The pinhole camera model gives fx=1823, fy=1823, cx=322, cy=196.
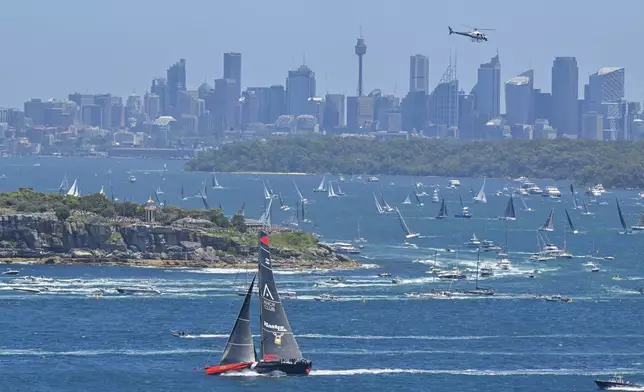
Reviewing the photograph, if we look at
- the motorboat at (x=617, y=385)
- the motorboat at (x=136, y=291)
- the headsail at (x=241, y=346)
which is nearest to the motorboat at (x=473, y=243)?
the motorboat at (x=136, y=291)

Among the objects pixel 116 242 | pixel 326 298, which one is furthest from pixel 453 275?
pixel 116 242

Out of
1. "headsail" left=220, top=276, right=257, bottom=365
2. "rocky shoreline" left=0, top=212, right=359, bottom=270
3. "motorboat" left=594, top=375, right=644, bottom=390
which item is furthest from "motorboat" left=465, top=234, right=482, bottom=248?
"headsail" left=220, top=276, right=257, bottom=365

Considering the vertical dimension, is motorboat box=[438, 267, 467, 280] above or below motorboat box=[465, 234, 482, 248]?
below

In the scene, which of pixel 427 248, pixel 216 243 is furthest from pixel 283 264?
pixel 427 248

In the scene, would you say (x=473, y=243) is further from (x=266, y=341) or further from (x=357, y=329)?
(x=266, y=341)

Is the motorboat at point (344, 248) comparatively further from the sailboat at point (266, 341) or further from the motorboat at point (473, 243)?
the sailboat at point (266, 341)

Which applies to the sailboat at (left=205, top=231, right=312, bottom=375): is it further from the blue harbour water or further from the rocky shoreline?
the rocky shoreline
